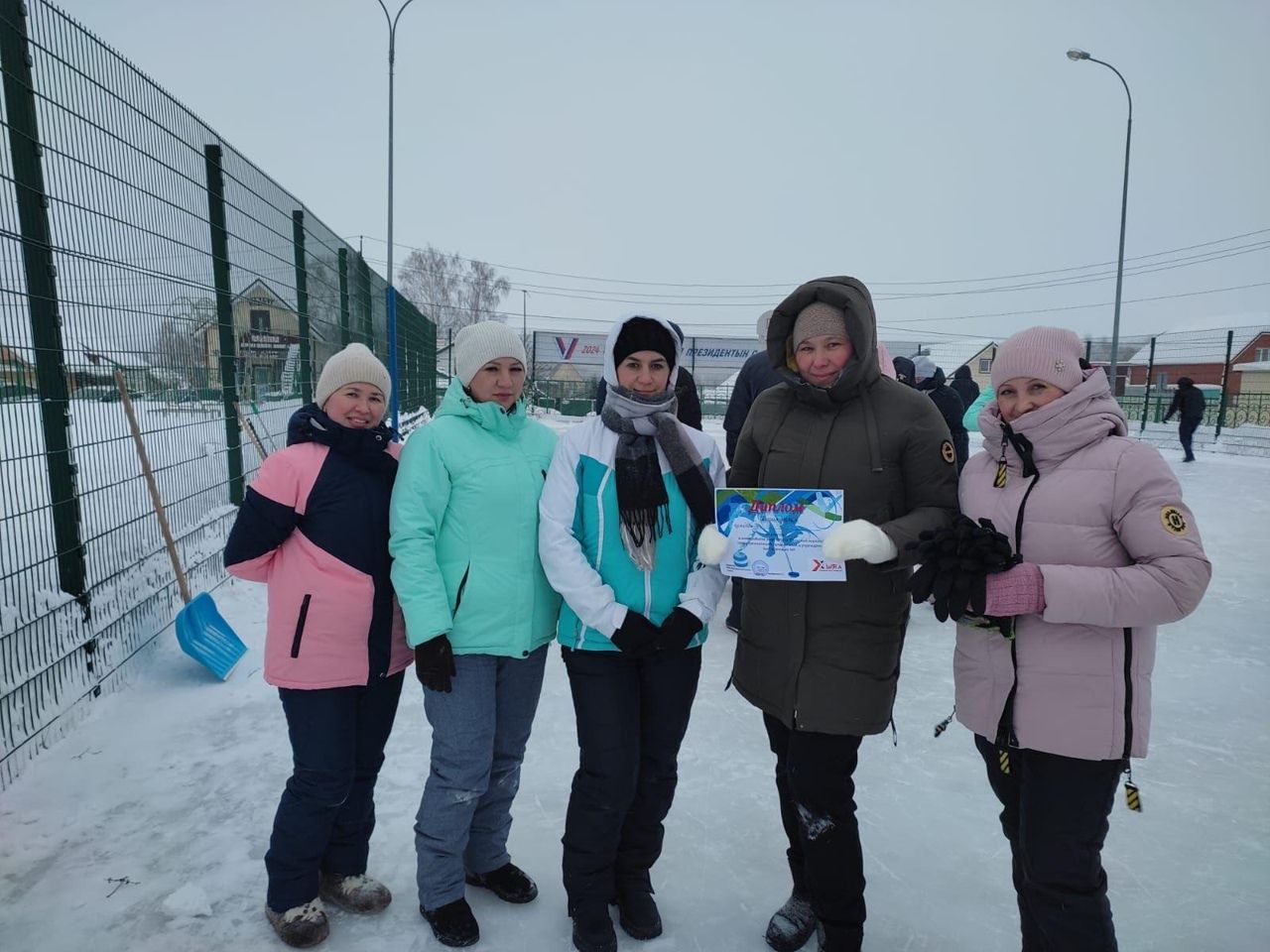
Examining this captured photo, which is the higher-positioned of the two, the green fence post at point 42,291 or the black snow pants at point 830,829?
the green fence post at point 42,291

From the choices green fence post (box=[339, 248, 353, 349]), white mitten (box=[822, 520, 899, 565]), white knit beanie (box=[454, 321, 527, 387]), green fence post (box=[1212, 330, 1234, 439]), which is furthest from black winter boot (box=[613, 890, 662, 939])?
green fence post (box=[1212, 330, 1234, 439])

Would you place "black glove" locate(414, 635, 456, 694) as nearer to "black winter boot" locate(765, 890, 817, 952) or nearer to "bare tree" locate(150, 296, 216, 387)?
"black winter boot" locate(765, 890, 817, 952)

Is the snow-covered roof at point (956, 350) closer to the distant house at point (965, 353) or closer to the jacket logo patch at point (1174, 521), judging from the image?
the distant house at point (965, 353)

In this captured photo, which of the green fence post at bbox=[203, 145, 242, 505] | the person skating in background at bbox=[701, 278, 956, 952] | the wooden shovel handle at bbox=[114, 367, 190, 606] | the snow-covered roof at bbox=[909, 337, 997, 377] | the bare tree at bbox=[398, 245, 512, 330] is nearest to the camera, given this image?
the person skating in background at bbox=[701, 278, 956, 952]

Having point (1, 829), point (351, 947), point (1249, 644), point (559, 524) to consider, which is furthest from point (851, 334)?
point (1249, 644)

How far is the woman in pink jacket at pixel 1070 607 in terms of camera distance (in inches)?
63.9

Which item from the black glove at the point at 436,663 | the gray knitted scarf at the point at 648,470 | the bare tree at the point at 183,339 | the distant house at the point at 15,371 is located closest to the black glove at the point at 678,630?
the gray knitted scarf at the point at 648,470

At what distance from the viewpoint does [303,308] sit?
628cm

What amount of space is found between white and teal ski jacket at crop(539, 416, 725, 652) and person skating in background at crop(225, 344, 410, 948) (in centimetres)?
52

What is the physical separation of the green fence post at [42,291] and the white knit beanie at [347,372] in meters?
1.64

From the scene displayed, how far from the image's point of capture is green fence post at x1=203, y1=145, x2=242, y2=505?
4.74 metres

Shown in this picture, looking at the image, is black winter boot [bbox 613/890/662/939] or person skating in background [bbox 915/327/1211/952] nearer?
person skating in background [bbox 915/327/1211/952]

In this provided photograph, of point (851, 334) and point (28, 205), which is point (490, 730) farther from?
point (28, 205)

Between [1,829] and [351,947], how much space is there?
1348 millimetres
